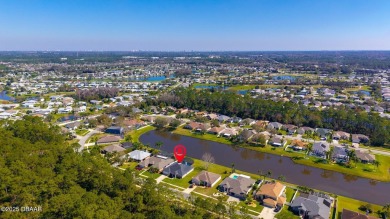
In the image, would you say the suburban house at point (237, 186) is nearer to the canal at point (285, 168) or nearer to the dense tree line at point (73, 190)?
the canal at point (285, 168)

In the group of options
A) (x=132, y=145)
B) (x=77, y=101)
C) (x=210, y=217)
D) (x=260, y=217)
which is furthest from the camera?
(x=77, y=101)

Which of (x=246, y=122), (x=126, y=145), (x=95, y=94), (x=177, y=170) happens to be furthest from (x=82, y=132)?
(x=246, y=122)

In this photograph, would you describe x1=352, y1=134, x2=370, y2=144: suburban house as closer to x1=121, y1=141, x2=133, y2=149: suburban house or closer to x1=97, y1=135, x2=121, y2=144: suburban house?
x1=121, y1=141, x2=133, y2=149: suburban house

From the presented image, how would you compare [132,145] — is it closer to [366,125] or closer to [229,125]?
[229,125]

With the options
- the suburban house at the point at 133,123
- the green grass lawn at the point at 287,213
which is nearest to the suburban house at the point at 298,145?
the green grass lawn at the point at 287,213

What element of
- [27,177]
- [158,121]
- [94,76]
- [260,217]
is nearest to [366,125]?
[260,217]
